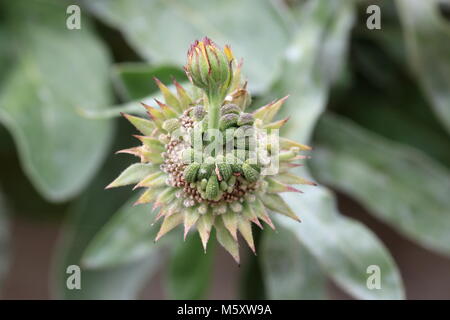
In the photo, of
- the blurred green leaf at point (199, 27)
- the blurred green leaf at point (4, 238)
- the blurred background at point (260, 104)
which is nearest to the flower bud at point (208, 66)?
the blurred background at point (260, 104)

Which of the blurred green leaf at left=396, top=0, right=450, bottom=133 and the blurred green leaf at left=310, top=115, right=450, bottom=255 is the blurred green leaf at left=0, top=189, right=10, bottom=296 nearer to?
the blurred green leaf at left=310, top=115, right=450, bottom=255

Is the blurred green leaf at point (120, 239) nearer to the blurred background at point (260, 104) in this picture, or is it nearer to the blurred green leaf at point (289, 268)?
the blurred background at point (260, 104)

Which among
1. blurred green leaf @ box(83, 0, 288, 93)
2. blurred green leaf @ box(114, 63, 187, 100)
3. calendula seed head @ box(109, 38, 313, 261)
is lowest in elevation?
calendula seed head @ box(109, 38, 313, 261)

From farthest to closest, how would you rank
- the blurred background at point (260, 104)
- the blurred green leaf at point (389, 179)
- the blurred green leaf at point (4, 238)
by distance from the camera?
1. the blurred green leaf at point (4, 238)
2. the blurred green leaf at point (389, 179)
3. the blurred background at point (260, 104)

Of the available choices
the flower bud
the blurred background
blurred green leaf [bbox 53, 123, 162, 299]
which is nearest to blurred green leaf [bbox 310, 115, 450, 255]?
the blurred background

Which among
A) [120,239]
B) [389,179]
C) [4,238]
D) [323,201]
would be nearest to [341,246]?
[323,201]
